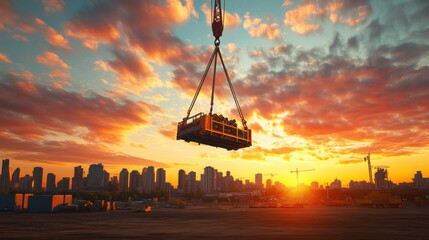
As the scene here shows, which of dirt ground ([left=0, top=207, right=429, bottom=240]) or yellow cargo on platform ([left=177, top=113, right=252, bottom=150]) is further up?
yellow cargo on platform ([left=177, top=113, right=252, bottom=150])

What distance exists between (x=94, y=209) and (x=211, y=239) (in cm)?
5859

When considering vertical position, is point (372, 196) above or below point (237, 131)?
below

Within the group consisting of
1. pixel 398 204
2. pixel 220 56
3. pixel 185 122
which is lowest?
A: pixel 398 204

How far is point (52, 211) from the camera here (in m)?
63.2

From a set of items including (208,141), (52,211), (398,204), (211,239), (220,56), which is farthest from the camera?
(398,204)

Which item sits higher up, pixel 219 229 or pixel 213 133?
pixel 213 133

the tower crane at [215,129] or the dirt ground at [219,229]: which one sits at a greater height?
the tower crane at [215,129]

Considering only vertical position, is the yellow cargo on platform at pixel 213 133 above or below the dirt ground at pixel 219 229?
above

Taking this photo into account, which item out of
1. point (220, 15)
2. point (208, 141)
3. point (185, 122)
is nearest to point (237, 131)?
point (208, 141)

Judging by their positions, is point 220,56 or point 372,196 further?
point 372,196

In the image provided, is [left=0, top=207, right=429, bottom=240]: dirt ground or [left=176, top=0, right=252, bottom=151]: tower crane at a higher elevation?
[left=176, top=0, right=252, bottom=151]: tower crane

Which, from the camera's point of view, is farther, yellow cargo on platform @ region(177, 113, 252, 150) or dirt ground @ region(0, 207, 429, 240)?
yellow cargo on platform @ region(177, 113, 252, 150)

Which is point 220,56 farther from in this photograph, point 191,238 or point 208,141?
point 191,238

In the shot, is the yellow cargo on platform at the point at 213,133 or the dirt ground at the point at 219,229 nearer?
the dirt ground at the point at 219,229
